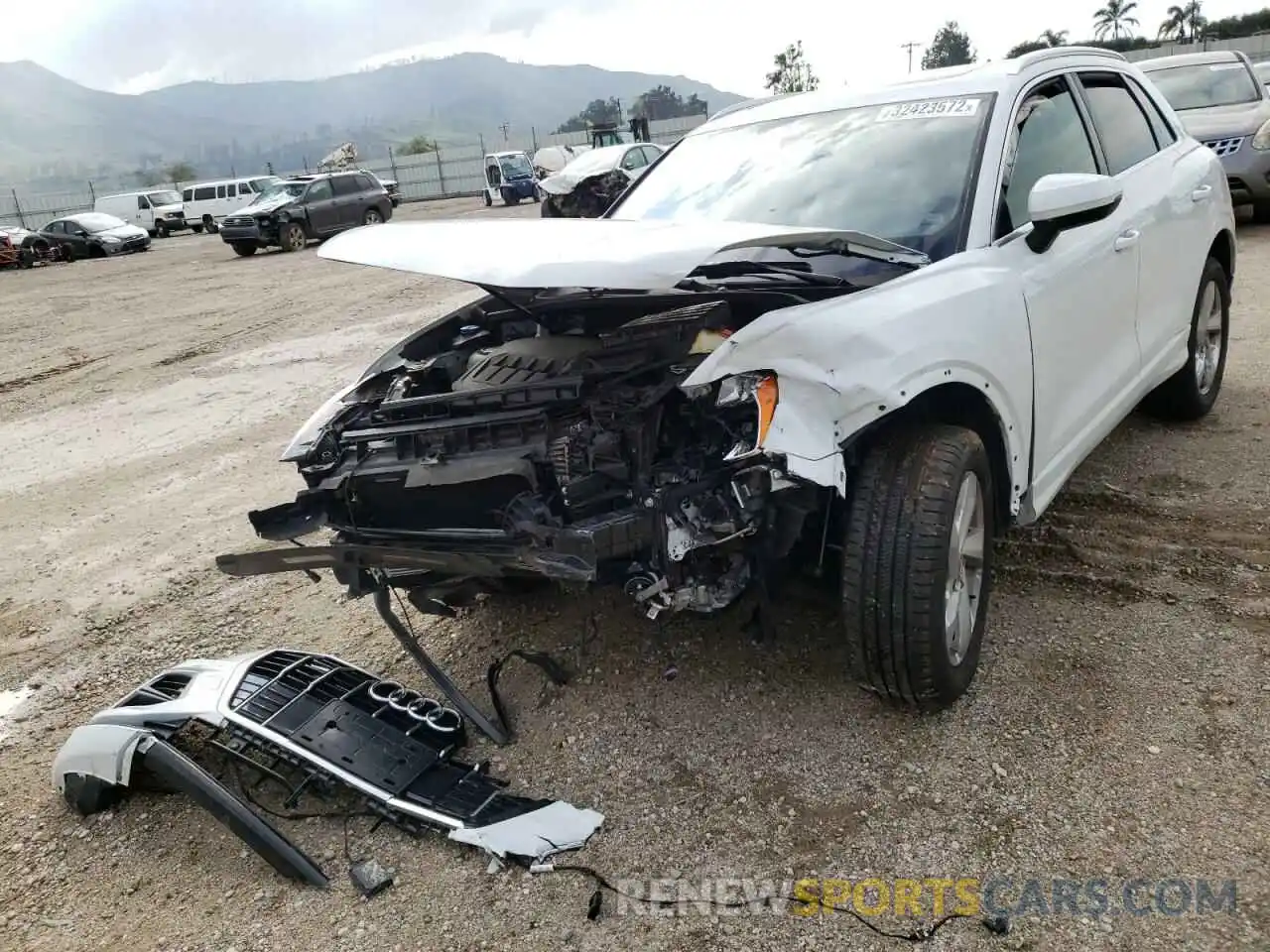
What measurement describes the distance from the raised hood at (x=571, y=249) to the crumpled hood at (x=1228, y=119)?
29.4 feet

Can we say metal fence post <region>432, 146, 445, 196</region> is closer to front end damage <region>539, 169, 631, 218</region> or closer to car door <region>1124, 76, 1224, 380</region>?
front end damage <region>539, 169, 631, 218</region>

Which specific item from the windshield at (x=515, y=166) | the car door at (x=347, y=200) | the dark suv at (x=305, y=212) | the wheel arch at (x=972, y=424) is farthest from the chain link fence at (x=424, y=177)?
the wheel arch at (x=972, y=424)

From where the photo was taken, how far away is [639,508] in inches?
104

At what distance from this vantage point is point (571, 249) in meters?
2.58

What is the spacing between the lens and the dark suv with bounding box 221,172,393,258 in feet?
66.4

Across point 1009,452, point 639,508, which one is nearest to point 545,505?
point 639,508

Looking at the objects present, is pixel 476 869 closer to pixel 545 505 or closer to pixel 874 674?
pixel 545 505

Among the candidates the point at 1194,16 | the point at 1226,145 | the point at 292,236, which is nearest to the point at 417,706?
the point at 1226,145

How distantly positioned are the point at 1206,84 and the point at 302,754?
11.6m

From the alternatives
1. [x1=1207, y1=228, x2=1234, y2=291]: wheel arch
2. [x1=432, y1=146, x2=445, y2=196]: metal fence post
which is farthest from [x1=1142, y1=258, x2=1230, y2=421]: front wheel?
[x1=432, y1=146, x2=445, y2=196]: metal fence post

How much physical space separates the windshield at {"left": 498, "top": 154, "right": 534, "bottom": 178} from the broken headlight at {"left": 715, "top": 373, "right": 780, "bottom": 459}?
29.4 metres

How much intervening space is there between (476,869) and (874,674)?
1.22 metres

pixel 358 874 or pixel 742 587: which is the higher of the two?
pixel 742 587

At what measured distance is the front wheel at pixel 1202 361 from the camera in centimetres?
475
